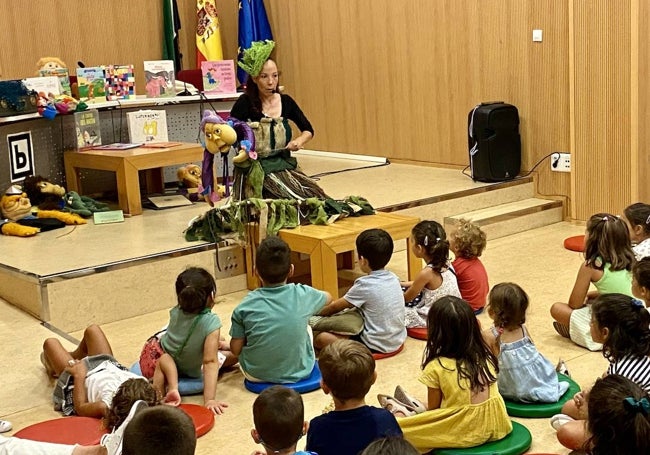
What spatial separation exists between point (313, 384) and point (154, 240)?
6.70ft

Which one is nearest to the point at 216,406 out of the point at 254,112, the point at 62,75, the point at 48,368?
the point at 48,368

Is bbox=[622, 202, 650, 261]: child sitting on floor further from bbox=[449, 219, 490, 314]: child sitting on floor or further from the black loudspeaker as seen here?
the black loudspeaker

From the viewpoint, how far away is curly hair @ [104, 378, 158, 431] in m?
2.82

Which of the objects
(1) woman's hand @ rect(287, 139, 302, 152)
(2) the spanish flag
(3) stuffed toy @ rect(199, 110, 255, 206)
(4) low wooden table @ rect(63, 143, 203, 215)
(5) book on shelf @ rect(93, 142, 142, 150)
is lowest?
(4) low wooden table @ rect(63, 143, 203, 215)

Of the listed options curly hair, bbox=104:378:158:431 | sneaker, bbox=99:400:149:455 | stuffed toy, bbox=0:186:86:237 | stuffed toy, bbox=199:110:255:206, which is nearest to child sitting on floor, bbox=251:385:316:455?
sneaker, bbox=99:400:149:455

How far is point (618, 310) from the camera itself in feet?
10.2

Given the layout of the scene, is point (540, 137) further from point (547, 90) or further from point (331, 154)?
point (331, 154)

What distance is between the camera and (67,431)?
3.44m

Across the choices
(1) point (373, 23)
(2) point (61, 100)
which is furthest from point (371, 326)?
(1) point (373, 23)

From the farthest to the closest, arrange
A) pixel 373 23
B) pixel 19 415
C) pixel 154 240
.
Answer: pixel 373 23, pixel 154 240, pixel 19 415

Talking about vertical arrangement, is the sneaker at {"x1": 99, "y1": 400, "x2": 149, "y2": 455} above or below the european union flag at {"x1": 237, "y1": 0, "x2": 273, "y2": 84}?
below

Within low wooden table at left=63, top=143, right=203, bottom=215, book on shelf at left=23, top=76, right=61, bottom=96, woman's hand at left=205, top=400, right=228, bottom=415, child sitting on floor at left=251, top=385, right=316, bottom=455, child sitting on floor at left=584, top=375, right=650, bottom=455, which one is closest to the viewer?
child sitting on floor at left=584, top=375, right=650, bottom=455

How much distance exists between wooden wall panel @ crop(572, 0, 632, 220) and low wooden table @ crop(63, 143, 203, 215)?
8.64 feet

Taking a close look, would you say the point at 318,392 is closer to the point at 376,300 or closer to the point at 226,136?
the point at 376,300
